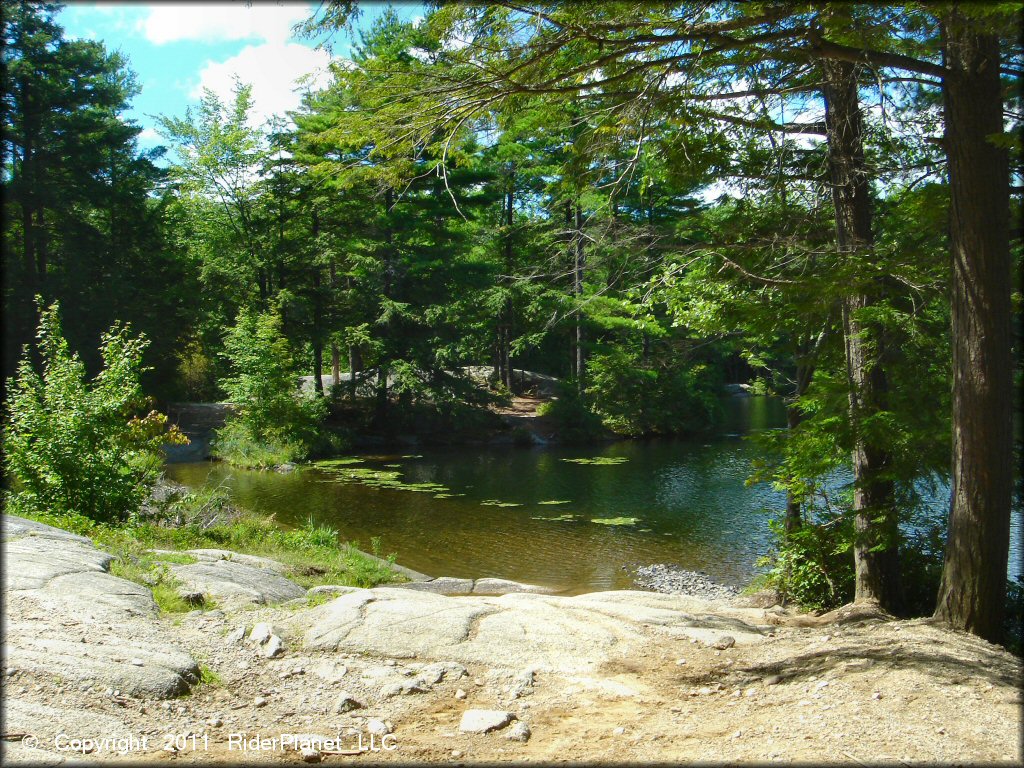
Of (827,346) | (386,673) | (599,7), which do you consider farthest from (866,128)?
(386,673)

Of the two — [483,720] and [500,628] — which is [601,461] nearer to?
[500,628]

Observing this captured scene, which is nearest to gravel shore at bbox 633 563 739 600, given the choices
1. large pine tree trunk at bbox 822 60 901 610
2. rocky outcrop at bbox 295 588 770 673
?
large pine tree trunk at bbox 822 60 901 610

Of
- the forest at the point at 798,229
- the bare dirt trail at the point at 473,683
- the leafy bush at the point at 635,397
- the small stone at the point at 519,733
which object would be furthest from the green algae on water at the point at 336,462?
the small stone at the point at 519,733

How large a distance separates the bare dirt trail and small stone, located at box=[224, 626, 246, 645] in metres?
0.02

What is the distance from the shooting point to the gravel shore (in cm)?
1016

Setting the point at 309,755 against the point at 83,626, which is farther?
the point at 83,626

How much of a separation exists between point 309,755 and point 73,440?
23.9 feet

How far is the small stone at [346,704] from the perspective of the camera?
162 inches

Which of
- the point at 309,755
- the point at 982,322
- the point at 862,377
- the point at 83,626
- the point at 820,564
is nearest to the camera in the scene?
the point at 309,755

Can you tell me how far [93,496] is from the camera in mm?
9297

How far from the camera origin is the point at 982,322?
537cm

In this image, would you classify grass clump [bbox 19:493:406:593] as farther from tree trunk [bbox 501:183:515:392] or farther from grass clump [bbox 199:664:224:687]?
tree trunk [bbox 501:183:515:392]

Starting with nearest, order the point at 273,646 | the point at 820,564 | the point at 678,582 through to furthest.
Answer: the point at 273,646
the point at 820,564
the point at 678,582

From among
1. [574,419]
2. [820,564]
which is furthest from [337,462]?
[820,564]
